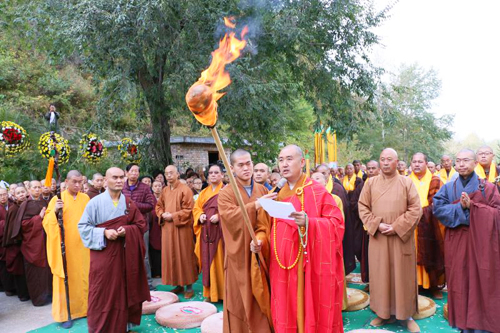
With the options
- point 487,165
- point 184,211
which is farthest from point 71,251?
point 487,165

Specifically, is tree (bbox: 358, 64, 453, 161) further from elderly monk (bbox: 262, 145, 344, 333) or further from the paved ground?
elderly monk (bbox: 262, 145, 344, 333)

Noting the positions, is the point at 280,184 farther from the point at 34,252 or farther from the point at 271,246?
the point at 34,252

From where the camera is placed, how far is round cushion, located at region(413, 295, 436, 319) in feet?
17.6

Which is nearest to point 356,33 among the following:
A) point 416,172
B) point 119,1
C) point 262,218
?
point 416,172

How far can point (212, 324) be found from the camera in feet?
16.8

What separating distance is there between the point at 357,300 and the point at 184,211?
3097 millimetres

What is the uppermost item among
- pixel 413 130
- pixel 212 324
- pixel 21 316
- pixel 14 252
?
pixel 413 130

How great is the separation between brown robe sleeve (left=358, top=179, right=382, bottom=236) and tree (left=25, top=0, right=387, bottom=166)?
374 centimetres

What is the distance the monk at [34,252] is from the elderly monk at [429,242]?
6.14 m

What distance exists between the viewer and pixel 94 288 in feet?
15.5

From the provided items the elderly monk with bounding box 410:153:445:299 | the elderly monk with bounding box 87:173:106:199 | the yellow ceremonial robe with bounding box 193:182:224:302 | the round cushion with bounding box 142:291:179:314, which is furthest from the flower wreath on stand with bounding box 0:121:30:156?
the elderly monk with bounding box 410:153:445:299

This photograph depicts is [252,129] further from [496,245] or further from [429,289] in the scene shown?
[496,245]

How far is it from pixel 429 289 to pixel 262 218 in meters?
4.03

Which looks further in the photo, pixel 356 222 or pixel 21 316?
pixel 356 222
